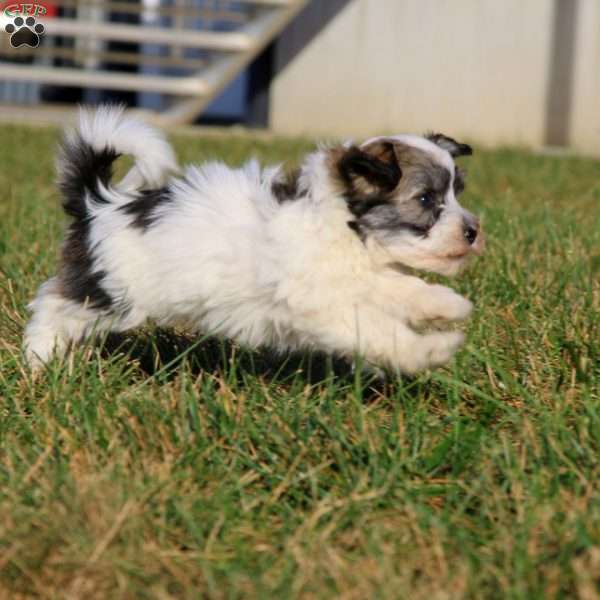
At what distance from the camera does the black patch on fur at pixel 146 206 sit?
3379mm

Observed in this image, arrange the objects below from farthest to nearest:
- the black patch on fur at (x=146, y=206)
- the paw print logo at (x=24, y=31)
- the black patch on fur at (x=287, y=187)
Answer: the paw print logo at (x=24, y=31)
the black patch on fur at (x=146, y=206)
the black patch on fur at (x=287, y=187)

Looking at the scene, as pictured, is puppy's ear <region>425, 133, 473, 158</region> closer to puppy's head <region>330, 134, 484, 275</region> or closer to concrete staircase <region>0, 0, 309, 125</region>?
puppy's head <region>330, 134, 484, 275</region>

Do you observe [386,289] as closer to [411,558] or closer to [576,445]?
[576,445]

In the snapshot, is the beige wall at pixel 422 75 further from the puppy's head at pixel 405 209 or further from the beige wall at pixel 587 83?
the puppy's head at pixel 405 209

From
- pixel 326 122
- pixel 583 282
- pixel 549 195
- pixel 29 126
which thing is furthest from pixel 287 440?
pixel 326 122

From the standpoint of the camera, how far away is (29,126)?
473 inches

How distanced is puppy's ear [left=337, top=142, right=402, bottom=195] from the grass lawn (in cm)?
58

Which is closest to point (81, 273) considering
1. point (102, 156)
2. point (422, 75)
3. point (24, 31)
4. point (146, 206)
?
point (146, 206)

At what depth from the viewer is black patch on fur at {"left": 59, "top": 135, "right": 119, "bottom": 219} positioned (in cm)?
360

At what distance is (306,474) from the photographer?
2.51 m

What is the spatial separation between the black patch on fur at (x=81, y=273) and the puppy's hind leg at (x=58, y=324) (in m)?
0.03

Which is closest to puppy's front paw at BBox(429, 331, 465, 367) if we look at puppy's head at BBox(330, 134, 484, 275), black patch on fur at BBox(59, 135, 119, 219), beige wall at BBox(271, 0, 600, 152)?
puppy's head at BBox(330, 134, 484, 275)

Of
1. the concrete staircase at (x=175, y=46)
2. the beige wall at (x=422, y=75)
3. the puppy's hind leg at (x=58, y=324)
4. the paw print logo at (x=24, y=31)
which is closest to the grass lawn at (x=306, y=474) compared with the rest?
the puppy's hind leg at (x=58, y=324)

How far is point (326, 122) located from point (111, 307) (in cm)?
1139
